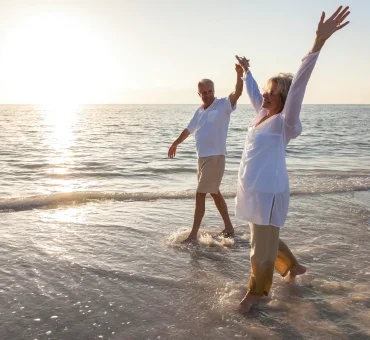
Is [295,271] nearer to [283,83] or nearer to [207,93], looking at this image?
[283,83]

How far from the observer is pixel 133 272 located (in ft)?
15.8

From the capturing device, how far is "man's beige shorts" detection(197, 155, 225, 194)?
596 centimetres

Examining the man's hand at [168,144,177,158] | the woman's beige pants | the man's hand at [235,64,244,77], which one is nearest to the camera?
the woman's beige pants

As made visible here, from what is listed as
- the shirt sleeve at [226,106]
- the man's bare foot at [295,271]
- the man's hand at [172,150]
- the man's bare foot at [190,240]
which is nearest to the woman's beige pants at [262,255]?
the man's bare foot at [295,271]

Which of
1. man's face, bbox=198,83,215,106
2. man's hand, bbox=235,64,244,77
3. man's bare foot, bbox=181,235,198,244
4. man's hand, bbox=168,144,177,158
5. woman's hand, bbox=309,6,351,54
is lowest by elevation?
man's bare foot, bbox=181,235,198,244

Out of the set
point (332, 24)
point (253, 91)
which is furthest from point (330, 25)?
point (253, 91)

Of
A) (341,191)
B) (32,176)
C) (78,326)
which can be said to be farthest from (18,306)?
(32,176)

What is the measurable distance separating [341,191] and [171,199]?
400 centimetres

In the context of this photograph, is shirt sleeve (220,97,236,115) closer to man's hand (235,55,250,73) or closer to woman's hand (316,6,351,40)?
man's hand (235,55,250,73)

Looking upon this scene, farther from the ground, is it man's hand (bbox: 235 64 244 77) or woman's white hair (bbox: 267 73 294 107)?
man's hand (bbox: 235 64 244 77)

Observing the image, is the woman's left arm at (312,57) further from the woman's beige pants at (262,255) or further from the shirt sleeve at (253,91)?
the woman's beige pants at (262,255)

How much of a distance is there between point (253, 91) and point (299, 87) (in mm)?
993

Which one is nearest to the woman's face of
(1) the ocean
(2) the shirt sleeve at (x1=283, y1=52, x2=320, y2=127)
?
(2) the shirt sleeve at (x1=283, y1=52, x2=320, y2=127)

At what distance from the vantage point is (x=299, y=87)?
3.29m
